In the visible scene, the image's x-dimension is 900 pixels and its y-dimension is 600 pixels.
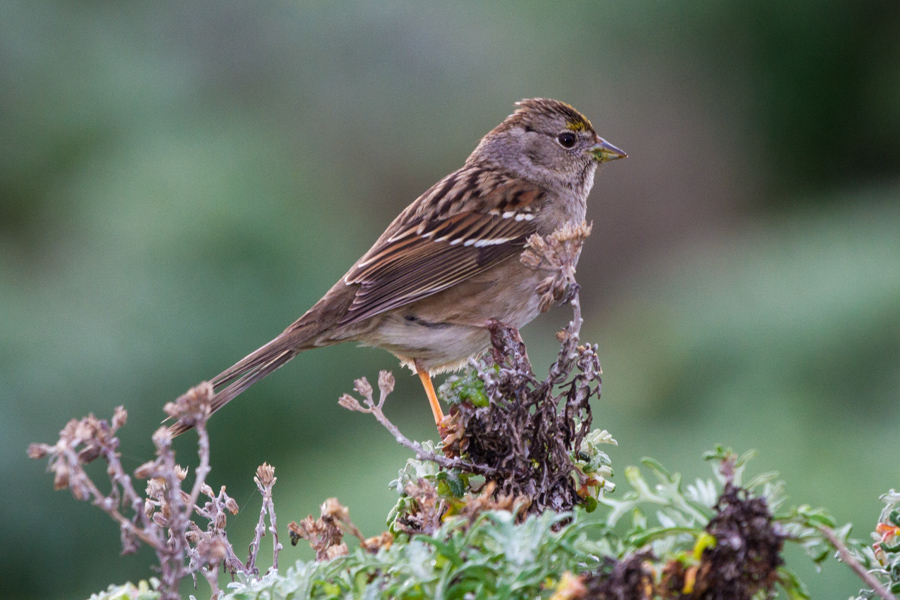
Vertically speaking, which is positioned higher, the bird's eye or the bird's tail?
the bird's eye

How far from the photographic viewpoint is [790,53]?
8445 mm

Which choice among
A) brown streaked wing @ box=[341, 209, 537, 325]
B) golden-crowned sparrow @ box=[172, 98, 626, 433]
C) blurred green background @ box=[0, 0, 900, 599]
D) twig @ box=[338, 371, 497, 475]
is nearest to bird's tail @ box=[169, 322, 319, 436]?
golden-crowned sparrow @ box=[172, 98, 626, 433]

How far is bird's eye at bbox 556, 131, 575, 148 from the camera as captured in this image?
417cm

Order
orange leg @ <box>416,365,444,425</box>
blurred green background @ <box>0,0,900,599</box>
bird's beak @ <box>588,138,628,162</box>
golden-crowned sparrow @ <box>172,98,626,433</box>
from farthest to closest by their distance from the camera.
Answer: blurred green background @ <box>0,0,900,599</box> → bird's beak @ <box>588,138,628,162</box> → golden-crowned sparrow @ <box>172,98,626,433</box> → orange leg @ <box>416,365,444,425</box>

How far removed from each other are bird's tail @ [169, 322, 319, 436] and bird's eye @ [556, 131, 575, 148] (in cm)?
157

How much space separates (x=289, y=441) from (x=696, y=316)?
9.70 ft

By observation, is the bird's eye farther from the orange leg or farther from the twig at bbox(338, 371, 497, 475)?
the twig at bbox(338, 371, 497, 475)

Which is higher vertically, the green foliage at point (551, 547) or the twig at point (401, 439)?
the twig at point (401, 439)

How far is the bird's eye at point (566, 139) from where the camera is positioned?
417cm

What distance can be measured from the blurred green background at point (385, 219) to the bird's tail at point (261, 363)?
189 centimetres

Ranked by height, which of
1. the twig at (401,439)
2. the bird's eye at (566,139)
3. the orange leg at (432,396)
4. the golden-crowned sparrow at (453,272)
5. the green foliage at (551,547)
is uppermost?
the bird's eye at (566,139)

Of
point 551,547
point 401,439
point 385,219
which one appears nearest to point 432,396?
point 401,439

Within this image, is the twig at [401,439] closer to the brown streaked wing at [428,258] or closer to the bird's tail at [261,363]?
the bird's tail at [261,363]

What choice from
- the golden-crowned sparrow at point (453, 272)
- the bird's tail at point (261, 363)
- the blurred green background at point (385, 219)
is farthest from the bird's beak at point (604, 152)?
the blurred green background at point (385, 219)
